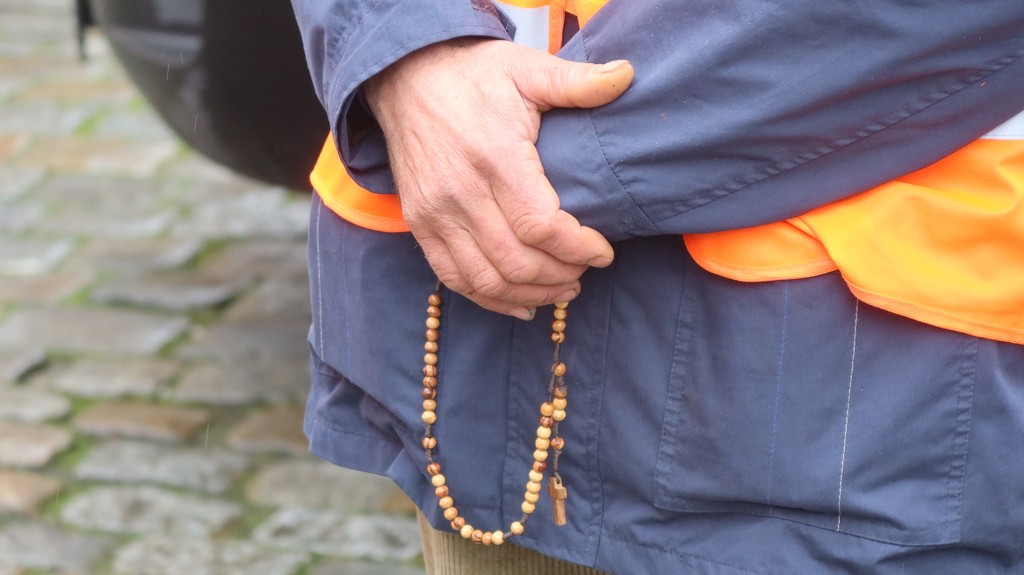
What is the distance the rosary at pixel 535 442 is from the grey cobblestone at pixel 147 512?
129 centimetres

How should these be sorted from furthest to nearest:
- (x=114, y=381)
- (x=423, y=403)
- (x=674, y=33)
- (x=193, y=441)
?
1. (x=114, y=381)
2. (x=193, y=441)
3. (x=423, y=403)
4. (x=674, y=33)

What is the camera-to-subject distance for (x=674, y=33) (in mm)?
967

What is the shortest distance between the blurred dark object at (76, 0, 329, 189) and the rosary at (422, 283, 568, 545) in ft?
3.51

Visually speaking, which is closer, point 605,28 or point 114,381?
point 605,28

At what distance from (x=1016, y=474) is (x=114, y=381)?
232cm

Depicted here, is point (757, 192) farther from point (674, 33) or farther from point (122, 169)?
point (122, 169)

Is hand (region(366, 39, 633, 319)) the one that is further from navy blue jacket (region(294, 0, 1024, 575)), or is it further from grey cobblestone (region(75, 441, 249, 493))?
grey cobblestone (region(75, 441, 249, 493))

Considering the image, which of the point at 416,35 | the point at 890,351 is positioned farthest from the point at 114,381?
the point at 890,351

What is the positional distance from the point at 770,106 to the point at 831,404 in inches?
10.5

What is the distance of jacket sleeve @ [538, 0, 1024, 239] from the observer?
0.90m

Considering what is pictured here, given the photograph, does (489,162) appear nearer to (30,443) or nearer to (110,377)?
(30,443)

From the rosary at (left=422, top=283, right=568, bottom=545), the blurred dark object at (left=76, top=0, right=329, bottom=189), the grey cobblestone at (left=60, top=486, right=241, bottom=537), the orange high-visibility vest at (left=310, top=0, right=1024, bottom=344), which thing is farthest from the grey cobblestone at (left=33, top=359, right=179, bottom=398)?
the orange high-visibility vest at (left=310, top=0, right=1024, bottom=344)

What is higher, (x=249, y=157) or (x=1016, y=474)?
(x=1016, y=474)

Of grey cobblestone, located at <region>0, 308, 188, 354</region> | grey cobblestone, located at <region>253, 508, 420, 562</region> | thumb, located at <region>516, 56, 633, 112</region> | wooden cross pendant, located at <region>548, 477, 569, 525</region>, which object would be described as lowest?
grey cobblestone, located at <region>253, 508, 420, 562</region>
